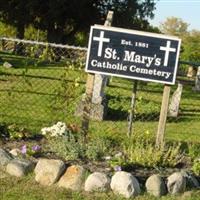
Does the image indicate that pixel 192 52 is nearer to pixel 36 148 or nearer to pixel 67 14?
pixel 67 14

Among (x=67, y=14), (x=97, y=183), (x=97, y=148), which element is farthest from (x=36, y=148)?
(x=67, y=14)

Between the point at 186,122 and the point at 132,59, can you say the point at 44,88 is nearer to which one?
the point at 186,122

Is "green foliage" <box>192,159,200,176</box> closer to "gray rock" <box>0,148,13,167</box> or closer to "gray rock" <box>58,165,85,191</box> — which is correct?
"gray rock" <box>58,165,85,191</box>

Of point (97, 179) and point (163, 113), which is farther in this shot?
point (163, 113)

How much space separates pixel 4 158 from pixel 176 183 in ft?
7.35

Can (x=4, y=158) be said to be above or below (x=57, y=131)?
below

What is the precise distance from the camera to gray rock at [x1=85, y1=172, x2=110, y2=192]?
22.2 ft

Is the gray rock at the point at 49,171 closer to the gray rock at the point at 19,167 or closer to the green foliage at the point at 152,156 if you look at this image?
the gray rock at the point at 19,167

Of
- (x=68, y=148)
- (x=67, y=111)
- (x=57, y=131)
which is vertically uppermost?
(x=57, y=131)

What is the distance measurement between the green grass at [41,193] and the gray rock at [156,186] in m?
0.08

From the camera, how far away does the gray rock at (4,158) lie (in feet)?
24.2

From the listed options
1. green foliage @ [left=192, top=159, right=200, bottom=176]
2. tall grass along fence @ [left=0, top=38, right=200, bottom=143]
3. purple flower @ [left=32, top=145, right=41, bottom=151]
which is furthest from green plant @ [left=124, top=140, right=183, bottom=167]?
tall grass along fence @ [left=0, top=38, right=200, bottom=143]

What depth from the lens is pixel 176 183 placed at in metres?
6.93

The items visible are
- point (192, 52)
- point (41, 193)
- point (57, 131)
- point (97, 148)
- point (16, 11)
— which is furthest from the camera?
point (192, 52)
